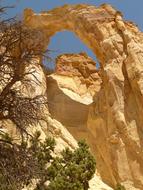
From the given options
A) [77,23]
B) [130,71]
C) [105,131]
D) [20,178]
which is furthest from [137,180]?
[20,178]

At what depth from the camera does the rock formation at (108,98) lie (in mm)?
19188

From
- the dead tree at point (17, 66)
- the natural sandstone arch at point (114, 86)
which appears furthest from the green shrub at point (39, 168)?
the natural sandstone arch at point (114, 86)

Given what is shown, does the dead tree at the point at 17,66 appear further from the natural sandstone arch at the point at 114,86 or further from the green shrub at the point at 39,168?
the natural sandstone arch at the point at 114,86

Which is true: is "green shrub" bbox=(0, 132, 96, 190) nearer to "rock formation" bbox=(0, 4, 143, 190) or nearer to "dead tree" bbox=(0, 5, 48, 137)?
"dead tree" bbox=(0, 5, 48, 137)

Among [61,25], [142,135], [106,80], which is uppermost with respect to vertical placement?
[61,25]

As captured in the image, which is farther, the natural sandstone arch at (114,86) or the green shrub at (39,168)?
the natural sandstone arch at (114,86)

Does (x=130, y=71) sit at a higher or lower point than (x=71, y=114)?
higher

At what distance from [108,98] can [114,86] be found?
57cm

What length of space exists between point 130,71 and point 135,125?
7.37 ft

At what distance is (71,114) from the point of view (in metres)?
22.9

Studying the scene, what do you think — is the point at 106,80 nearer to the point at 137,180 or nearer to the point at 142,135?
the point at 142,135

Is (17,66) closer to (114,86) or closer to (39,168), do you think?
(39,168)

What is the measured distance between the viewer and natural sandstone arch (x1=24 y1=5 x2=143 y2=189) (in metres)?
19.1

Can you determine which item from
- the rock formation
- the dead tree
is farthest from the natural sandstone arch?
the dead tree
